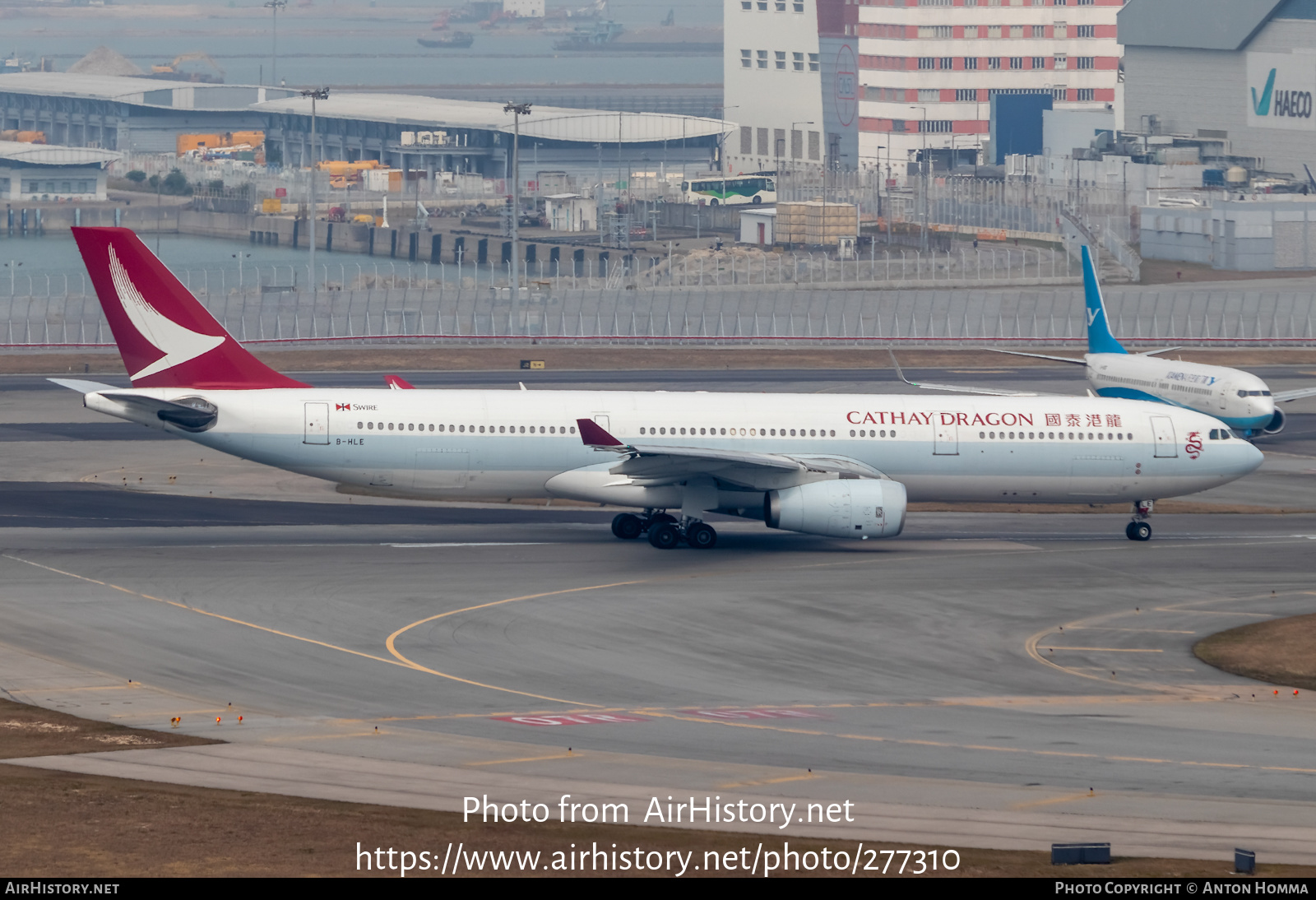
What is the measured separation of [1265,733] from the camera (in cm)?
3384

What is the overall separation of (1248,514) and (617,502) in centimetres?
2520

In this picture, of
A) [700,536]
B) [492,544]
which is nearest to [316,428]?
[492,544]

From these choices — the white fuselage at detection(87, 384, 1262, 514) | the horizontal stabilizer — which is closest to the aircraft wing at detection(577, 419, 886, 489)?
the white fuselage at detection(87, 384, 1262, 514)

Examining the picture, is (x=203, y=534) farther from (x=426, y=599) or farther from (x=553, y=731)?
(x=553, y=731)

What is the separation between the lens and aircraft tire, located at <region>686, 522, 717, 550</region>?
2068 inches

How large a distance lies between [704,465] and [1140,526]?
15.9 meters

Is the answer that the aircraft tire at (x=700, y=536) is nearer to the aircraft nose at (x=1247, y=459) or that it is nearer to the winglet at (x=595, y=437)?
the winglet at (x=595, y=437)

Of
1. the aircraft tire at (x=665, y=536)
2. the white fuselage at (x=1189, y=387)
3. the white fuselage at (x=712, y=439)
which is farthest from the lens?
the white fuselage at (x=1189, y=387)

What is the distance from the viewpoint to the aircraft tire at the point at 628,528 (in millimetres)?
54188

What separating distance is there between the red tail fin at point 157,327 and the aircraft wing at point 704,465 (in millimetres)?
11878

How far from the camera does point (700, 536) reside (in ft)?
173

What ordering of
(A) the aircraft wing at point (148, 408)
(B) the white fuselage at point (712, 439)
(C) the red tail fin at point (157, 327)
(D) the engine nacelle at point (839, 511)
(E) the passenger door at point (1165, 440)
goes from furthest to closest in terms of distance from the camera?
(E) the passenger door at point (1165, 440)
(C) the red tail fin at point (157, 327)
(B) the white fuselage at point (712, 439)
(D) the engine nacelle at point (839, 511)
(A) the aircraft wing at point (148, 408)

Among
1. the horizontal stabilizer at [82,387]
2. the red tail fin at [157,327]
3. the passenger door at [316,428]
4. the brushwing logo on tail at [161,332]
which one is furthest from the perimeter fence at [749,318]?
the passenger door at [316,428]

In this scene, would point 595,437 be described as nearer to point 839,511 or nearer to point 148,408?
point 839,511
